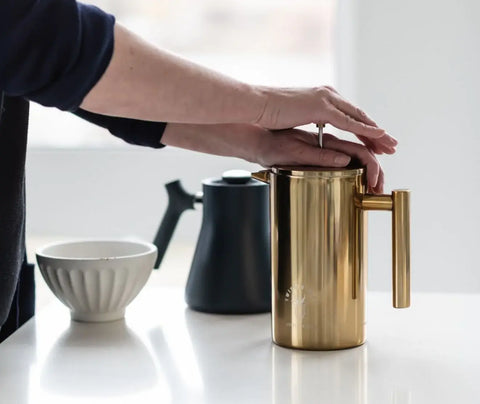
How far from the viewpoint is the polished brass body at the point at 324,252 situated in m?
1.05

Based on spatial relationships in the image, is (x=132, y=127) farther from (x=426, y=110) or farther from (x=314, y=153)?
(x=426, y=110)

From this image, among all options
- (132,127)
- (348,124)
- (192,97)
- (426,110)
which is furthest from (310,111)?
(426,110)

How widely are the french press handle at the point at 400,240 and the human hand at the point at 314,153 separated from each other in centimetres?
7

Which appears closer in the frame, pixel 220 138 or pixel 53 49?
pixel 53 49

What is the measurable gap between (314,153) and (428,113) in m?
1.59

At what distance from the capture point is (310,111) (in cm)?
108

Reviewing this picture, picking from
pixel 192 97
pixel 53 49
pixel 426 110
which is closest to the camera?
pixel 53 49

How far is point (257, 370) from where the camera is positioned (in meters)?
1.02

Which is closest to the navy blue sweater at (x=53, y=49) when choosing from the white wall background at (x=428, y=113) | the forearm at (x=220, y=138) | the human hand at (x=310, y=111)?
the human hand at (x=310, y=111)

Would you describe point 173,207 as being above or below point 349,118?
below

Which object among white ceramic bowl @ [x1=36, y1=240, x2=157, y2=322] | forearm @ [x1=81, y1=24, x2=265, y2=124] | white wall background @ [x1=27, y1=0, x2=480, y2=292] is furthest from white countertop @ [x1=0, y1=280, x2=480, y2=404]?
white wall background @ [x1=27, y1=0, x2=480, y2=292]

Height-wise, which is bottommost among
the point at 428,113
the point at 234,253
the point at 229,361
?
the point at 229,361

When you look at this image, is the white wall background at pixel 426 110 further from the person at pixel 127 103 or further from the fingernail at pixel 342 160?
the fingernail at pixel 342 160

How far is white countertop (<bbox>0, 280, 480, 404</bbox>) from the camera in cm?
Result: 94
